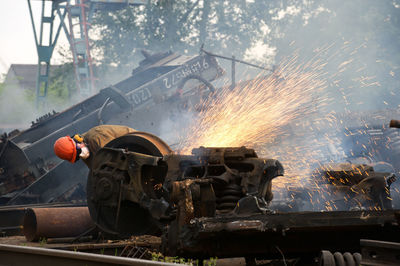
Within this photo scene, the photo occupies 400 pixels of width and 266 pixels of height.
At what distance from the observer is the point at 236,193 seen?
5.98 meters

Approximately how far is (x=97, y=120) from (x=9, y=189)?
2.44m

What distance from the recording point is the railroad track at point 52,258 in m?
4.09

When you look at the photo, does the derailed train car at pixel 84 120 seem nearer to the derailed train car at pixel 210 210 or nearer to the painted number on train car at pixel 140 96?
the painted number on train car at pixel 140 96

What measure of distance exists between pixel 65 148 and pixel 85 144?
0.44 metres

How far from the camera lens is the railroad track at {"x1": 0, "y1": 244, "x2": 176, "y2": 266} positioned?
409 centimetres

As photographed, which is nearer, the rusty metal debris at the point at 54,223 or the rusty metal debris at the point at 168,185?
the rusty metal debris at the point at 168,185

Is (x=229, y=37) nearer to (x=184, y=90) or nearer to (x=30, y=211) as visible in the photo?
(x=184, y=90)

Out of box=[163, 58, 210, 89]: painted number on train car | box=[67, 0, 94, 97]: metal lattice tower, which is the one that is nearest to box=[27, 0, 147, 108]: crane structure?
box=[67, 0, 94, 97]: metal lattice tower

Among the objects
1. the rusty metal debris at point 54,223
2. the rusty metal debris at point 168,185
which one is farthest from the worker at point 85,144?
the rusty metal debris at point 54,223

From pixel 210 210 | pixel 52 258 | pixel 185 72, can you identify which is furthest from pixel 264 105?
pixel 52 258

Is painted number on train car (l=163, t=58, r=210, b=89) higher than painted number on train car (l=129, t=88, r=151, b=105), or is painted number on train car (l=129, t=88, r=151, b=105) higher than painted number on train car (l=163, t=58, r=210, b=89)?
painted number on train car (l=163, t=58, r=210, b=89)

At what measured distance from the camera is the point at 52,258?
4.67 metres

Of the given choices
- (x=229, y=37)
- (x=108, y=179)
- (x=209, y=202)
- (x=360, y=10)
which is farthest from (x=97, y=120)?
(x=229, y=37)

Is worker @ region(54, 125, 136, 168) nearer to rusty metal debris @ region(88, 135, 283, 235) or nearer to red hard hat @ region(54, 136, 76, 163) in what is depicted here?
red hard hat @ region(54, 136, 76, 163)
